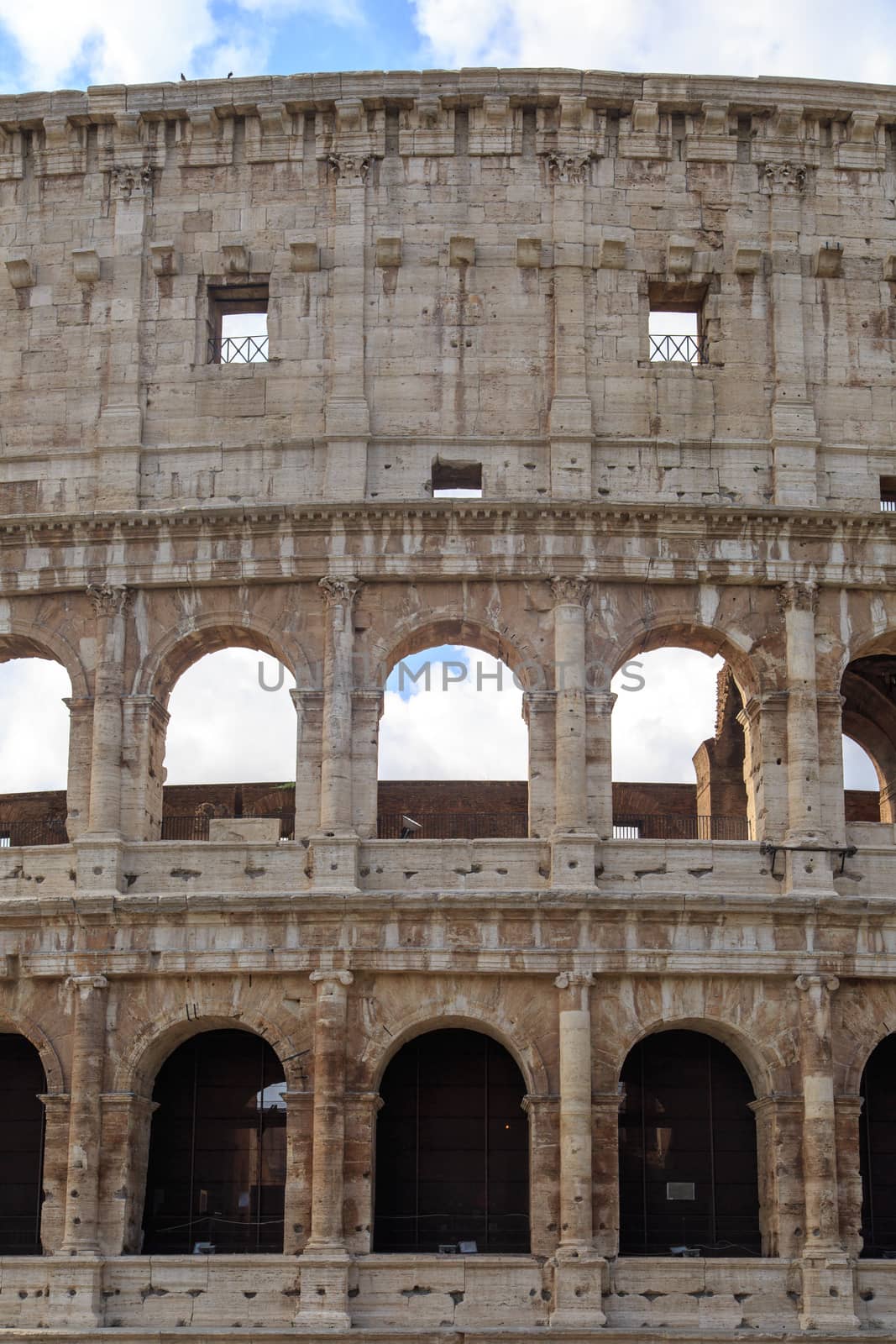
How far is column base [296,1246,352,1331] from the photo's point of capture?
23.0m

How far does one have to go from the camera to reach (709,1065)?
84.6 feet

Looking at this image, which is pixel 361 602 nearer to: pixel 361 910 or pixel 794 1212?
pixel 361 910

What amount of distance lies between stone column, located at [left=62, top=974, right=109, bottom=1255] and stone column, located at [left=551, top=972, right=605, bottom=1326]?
566 cm

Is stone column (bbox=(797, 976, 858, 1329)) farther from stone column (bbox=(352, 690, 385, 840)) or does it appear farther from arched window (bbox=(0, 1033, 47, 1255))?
arched window (bbox=(0, 1033, 47, 1255))

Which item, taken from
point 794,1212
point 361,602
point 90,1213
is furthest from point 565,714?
point 90,1213

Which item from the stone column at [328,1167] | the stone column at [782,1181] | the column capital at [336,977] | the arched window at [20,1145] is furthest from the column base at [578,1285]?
the arched window at [20,1145]

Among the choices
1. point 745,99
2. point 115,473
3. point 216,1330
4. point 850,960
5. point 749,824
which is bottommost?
point 216,1330

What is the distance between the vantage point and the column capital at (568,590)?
2572 centimetres

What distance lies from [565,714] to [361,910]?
12.0 ft

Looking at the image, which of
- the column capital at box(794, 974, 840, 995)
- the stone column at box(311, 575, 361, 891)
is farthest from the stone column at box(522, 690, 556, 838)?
the column capital at box(794, 974, 840, 995)

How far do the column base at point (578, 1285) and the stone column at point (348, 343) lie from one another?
32.8 ft

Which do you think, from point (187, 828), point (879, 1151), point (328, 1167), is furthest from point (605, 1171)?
point (187, 828)

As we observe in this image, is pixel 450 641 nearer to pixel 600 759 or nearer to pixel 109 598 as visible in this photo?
pixel 600 759

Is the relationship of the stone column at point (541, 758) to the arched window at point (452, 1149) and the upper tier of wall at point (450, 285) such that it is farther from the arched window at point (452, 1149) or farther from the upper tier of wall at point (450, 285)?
the arched window at point (452, 1149)
